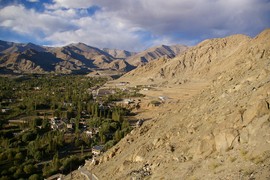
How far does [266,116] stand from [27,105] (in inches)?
3353

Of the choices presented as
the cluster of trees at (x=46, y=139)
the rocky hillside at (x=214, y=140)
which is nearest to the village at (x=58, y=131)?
the cluster of trees at (x=46, y=139)

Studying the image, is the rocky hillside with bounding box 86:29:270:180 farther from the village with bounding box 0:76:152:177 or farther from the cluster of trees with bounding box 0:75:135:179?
the village with bounding box 0:76:152:177

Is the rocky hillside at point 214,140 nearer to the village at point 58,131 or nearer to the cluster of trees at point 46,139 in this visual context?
the cluster of trees at point 46,139

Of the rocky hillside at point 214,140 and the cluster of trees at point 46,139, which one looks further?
the cluster of trees at point 46,139

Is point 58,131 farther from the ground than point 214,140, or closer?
closer

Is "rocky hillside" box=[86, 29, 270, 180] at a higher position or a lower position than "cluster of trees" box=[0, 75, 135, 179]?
higher

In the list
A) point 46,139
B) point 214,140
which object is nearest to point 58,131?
point 46,139

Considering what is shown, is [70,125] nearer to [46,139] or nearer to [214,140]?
[46,139]

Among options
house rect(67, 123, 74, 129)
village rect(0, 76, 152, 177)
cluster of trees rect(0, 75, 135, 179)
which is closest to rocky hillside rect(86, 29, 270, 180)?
cluster of trees rect(0, 75, 135, 179)

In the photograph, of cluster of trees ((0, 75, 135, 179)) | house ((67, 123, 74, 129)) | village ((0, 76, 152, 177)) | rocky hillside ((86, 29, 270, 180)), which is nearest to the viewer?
rocky hillside ((86, 29, 270, 180))

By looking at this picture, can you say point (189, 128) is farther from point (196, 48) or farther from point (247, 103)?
point (196, 48)

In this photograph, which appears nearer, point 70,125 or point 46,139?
point 46,139

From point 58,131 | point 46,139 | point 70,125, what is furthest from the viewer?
point 70,125

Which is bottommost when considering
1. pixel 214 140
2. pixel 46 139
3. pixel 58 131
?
pixel 46 139
